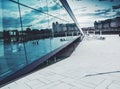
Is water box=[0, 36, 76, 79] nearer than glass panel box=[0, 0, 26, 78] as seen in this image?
No

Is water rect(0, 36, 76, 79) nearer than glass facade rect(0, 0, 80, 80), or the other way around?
glass facade rect(0, 0, 80, 80)

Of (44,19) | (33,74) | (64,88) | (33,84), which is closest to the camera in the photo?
(64,88)

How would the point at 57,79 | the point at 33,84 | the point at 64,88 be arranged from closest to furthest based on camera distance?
the point at 64,88
the point at 33,84
the point at 57,79

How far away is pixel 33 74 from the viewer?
4.27 meters

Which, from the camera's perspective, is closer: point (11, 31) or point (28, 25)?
point (28, 25)

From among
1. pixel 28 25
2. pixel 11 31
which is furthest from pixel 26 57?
pixel 11 31

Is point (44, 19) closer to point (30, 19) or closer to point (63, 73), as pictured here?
point (30, 19)

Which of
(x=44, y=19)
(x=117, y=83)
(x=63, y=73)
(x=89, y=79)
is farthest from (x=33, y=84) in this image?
(x=44, y=19)

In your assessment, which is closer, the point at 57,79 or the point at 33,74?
the point at 57,79

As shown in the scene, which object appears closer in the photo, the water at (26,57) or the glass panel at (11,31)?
the glass panel at (11,31)

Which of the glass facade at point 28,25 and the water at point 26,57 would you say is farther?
the water at point 26,57

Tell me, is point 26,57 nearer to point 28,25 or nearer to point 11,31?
point 28,25

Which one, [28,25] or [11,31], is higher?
[28,25]

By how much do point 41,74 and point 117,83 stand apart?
202cm
